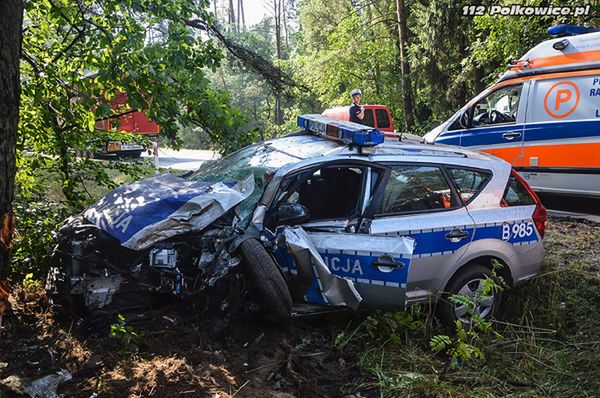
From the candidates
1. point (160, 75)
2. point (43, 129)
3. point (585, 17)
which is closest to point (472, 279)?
Result: point (160, 75)

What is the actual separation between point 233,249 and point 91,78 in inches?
112

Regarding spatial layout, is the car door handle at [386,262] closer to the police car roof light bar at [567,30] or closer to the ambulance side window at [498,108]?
the ambulance side window at [498,108]

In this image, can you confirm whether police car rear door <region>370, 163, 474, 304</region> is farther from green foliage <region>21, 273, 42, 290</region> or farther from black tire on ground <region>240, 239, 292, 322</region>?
green foliage <region>21, 273, 42, 290</region>

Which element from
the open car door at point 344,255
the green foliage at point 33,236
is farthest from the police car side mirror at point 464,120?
the green foliage at point 33,236

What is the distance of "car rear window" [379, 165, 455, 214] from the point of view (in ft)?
13.0

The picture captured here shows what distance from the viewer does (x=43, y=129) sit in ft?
17.1

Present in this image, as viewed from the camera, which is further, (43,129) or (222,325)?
(43,129)

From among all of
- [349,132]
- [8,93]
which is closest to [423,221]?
[349,132]

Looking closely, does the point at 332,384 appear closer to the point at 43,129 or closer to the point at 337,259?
the point at 337,259

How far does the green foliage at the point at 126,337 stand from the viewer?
127 inches

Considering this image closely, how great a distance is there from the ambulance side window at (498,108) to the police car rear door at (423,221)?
161 inches

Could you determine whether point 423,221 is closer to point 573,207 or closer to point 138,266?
point 138,266

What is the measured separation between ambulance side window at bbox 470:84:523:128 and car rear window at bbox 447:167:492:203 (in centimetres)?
366

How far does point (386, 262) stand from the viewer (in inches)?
143
